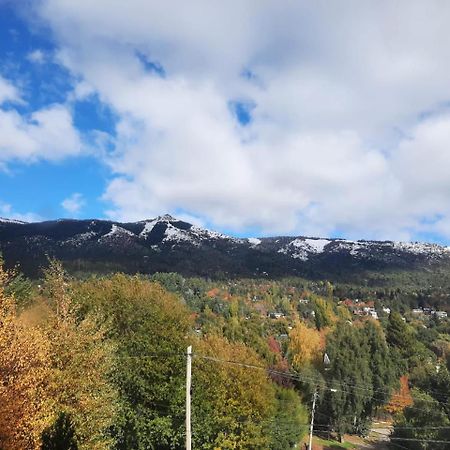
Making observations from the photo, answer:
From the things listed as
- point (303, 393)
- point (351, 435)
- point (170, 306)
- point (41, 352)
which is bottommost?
point (351, 435)

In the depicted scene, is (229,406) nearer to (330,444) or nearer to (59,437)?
(59,437)

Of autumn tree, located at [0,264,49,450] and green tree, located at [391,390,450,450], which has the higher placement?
autumn tree, located at [0,264,49,450]

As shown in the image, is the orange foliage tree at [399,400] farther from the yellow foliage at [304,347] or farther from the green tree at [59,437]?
the green tree at [59,437]

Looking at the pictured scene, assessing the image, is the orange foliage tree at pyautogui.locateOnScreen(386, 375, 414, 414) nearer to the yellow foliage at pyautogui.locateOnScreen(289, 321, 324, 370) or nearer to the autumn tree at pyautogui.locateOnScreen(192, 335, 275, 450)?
the yellow foliage at pyautogui.locateOnScreen(289, 321, 324, 370)

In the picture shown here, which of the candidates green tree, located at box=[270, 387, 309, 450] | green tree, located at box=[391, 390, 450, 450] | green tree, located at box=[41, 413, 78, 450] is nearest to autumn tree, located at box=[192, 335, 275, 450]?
green tree, located at box=[270, 387, 309, 450]

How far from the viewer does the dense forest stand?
1912 centimetres

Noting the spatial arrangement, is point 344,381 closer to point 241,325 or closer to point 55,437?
point 241,325

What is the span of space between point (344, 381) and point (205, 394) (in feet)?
134

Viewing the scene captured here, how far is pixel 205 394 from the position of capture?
127 feet

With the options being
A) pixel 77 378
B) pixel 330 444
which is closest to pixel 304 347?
pixel 330 444

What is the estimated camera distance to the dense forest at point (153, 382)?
62.7 feet

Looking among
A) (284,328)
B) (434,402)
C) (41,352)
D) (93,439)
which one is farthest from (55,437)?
(284,328)

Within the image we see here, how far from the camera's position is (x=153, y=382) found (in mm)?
36562

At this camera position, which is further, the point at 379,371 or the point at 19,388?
the point at 379,371
